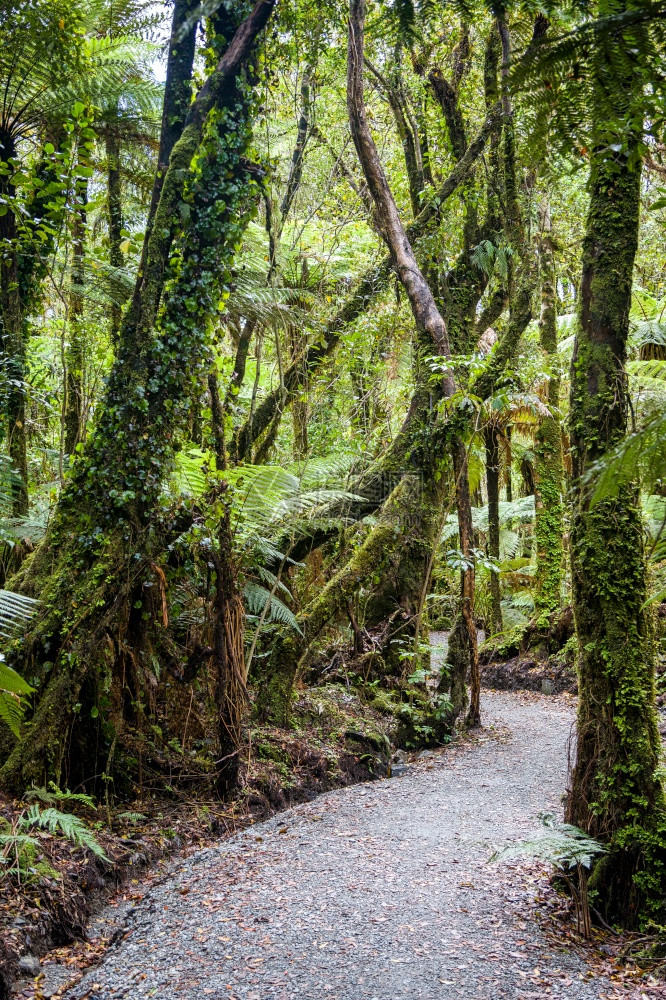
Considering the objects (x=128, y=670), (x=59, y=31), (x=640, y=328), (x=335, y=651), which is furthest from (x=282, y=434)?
(x=128, y=670)

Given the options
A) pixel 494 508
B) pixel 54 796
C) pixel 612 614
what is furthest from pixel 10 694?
pixel 494 508

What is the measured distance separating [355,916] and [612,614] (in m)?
1.74

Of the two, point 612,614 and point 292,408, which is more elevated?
point 292,408

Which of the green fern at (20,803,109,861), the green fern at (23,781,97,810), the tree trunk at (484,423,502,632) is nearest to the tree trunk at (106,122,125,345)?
the green fern at (23,781,97,810)

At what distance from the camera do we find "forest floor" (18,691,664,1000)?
8.27 ft

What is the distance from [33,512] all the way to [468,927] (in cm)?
551

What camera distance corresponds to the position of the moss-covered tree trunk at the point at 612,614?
9.32 ft

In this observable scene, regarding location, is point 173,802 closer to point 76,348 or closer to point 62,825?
point 62,825

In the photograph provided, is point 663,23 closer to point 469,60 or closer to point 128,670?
point 128,670

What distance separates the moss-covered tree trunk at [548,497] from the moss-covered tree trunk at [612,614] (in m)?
7.26

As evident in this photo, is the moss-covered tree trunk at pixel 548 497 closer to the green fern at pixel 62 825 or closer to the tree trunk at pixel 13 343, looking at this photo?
the tree trunk at pixel 13 343

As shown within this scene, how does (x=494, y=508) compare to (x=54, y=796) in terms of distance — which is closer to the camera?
(x=54, y=796)

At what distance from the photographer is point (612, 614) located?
3.05m

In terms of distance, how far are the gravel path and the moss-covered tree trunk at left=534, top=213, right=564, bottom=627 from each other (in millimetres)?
5875
